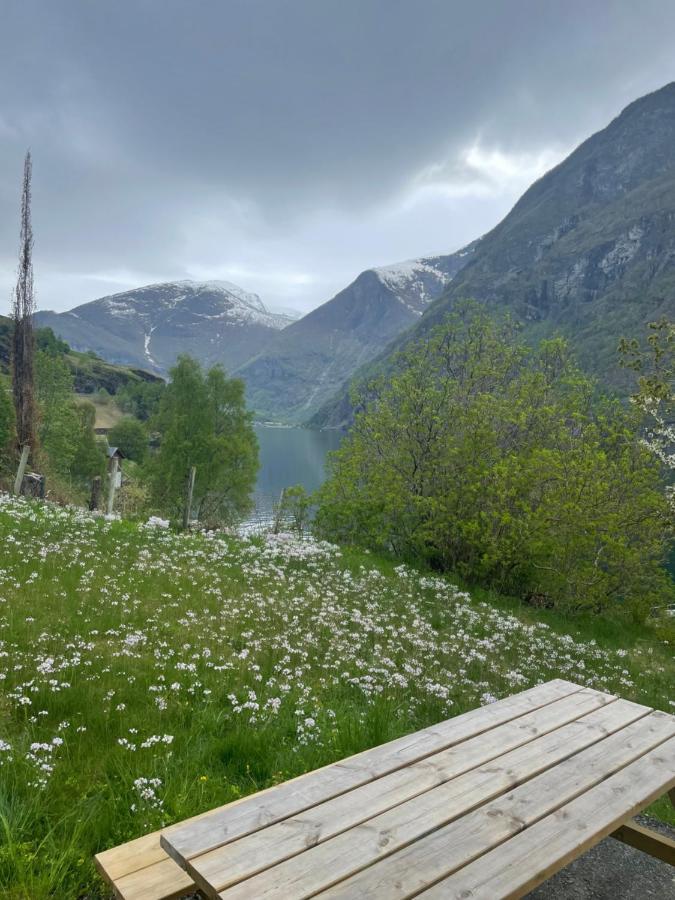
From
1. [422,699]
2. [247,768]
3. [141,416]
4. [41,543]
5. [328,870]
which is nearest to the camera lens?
[328,870]

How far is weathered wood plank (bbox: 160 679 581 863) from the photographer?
2.70 m

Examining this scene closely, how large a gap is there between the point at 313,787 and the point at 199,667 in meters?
4.56

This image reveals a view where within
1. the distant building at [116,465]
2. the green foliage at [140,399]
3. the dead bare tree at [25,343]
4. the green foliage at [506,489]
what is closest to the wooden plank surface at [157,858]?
the green foliage at [506,489]

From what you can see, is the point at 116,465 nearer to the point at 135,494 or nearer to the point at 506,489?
the point at 506,489

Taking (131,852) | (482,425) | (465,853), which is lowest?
(131,852)

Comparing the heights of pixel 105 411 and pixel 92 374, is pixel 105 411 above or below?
below

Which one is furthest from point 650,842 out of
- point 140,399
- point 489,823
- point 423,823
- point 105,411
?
point 140,399

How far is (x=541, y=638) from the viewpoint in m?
12.8

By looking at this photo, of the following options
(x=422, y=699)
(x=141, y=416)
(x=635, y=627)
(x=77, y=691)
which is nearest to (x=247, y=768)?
(x=77, y=691)

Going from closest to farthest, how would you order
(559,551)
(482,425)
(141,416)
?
(559,551) < (482,425) < (141,416)

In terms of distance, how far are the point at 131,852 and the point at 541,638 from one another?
11510 mm

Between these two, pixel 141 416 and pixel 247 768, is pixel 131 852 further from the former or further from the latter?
pixel 141 416

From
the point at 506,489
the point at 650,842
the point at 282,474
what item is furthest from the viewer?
the point at 282,474

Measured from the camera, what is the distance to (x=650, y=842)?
4.39 m
